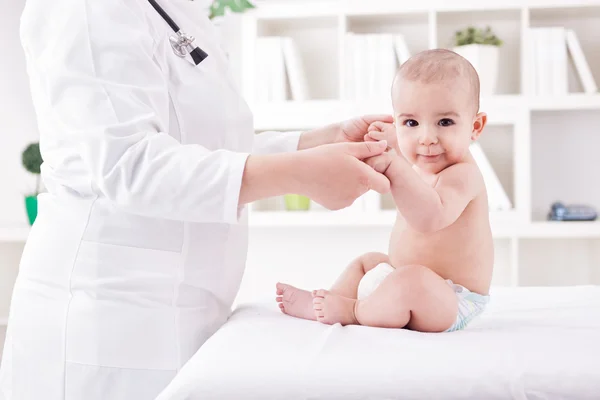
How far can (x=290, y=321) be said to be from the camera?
3.98ft

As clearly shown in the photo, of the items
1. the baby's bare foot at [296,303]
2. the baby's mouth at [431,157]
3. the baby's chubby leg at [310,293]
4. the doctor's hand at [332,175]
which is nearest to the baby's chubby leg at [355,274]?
the baby's chubby leg at [310,293]

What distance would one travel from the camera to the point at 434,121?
1330mm

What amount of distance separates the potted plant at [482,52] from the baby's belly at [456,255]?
5.51 feet

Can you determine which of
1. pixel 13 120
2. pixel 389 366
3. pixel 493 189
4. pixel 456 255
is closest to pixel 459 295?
pixel 456 255

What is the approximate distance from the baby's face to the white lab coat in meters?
0.31

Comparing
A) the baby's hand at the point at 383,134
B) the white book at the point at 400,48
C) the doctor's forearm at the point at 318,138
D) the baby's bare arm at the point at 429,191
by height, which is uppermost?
the white book at the point at 400,48

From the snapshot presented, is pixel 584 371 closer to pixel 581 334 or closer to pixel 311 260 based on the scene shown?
pixel 581 334

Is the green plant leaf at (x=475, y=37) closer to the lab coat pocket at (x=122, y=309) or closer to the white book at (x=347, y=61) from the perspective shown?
the white book at (x=347, y=61)

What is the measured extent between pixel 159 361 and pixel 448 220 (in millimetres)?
538

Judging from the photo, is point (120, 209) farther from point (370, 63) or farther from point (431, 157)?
point (370, 63)

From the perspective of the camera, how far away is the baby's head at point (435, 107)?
51.7 inches

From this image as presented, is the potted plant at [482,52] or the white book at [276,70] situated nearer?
the potted plant at [482,52]

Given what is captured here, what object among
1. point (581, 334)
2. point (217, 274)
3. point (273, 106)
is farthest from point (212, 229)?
point (273, 106)

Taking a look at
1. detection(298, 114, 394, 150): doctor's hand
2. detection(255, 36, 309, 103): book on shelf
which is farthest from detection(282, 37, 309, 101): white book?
detection(298, 114, 394, 150): doctor's hand
